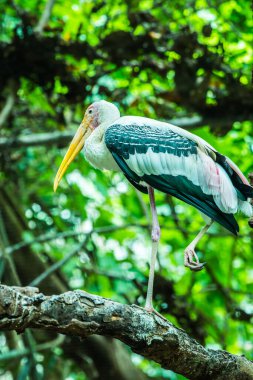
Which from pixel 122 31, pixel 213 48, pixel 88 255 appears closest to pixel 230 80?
pixel 213 48

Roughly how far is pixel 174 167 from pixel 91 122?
1.12m

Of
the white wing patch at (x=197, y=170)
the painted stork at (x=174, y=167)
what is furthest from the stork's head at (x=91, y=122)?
the white wing patch at (x=197, y=170)

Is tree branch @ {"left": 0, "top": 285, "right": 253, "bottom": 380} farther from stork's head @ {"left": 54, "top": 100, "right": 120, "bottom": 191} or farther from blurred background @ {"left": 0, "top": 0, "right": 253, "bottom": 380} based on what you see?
blurred background @ {"left": 0, "top": 0, "right": 253, "bottom": 380}

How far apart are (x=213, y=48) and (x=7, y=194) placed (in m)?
2.61

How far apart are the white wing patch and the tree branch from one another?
97 centimetres

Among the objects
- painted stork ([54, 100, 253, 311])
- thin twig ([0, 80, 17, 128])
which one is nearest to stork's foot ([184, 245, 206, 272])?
painted stork ([54, 100, 253, 311])

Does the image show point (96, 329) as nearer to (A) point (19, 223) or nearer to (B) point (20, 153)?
(A) point (19, 223)

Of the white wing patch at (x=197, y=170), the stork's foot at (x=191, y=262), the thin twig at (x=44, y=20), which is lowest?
the stork's foot at (x=191, y=262)

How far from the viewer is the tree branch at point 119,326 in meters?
3.41

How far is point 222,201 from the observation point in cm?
471

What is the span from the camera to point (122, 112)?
27.8ft

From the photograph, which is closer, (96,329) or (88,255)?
(96,329)

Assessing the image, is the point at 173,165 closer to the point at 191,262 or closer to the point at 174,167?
the point at 174,167

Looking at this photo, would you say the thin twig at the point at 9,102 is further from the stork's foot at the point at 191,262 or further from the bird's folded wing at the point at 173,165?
the stork's foot at the point at 191,262
